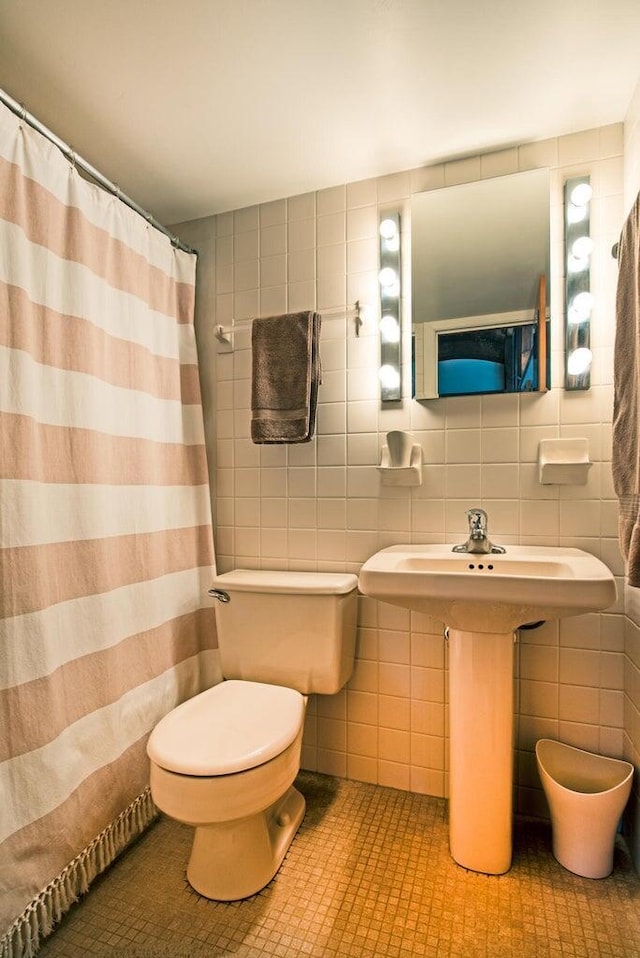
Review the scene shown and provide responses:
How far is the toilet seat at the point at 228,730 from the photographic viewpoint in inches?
42.0

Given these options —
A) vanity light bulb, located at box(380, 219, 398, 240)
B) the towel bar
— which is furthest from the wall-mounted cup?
vanity light bulb, located at box(380, 219, 398, 240)

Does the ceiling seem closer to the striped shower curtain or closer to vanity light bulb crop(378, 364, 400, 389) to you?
the striped shower curtain

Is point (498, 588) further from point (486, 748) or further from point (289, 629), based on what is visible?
point (289, 629)

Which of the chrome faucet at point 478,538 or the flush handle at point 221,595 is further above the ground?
the chrome faucet at point 478,538

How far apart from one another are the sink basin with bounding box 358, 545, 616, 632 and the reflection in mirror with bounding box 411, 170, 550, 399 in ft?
1.79

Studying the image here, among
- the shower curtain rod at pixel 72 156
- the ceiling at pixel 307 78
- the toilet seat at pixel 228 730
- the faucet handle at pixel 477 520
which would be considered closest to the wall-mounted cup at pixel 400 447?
the faucet handle at pixel 477 520

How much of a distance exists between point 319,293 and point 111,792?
1684 millimetres

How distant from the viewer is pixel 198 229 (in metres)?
1.89

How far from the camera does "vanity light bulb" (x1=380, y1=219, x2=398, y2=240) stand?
1.61m

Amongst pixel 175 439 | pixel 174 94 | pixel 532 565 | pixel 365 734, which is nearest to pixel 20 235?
pixel 174 94

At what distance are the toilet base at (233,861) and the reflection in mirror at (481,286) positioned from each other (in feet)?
4.39

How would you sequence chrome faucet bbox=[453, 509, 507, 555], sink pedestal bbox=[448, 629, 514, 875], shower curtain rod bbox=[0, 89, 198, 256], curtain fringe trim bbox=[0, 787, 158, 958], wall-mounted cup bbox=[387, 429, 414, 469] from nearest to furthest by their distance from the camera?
1. curtain fringe trim bbox=[0, 787, 158, 958]
2. shower curtain rod bbox=[0, 89, 198, 256]
3. sink pedestal bbox=[448, 629, 514, 875]
4. chrome faucet bbox=[453, 509, 507, 555]
5. wall-mounted cup bbox=[387, 429, 414, 469]

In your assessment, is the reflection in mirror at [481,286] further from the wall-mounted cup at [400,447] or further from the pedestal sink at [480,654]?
the pedestal sink at [480,654]

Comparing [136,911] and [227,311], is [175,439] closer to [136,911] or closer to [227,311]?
[227,311]
